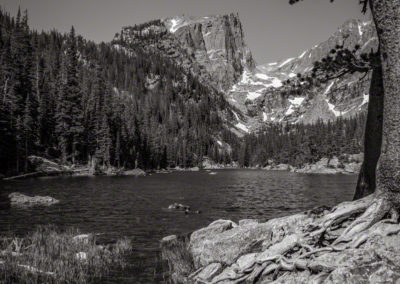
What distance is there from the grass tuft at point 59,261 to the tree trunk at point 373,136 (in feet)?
31.9

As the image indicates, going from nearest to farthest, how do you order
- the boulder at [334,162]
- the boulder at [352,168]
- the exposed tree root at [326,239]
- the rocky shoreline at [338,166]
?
the exposed tree root at [326,239]
the boulder at [352,168]
the rocky shoreline at [338,166]
the boulder at [334,162]

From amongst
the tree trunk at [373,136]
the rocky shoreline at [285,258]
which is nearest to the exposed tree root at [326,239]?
the rocky shoreline at [285,258]

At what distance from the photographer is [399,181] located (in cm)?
734

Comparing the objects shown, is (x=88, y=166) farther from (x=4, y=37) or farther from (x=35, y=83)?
(x=4, y=37)

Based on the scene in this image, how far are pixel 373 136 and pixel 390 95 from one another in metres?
3.26

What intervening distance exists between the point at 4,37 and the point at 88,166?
289 ft

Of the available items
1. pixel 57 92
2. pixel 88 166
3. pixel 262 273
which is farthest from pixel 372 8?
pixel 57 92

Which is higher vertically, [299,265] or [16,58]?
[16,58]

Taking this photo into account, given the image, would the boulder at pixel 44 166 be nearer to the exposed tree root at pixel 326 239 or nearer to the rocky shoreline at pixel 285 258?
the rocky shoreline at pixel 285 258

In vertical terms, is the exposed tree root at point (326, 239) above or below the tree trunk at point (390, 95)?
below

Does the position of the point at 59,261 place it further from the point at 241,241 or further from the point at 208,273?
the point at 241,241

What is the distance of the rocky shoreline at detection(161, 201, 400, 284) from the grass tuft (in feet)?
8.46

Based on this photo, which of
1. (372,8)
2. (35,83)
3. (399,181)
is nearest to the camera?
(399,181)

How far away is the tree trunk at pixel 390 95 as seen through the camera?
7.42 m
